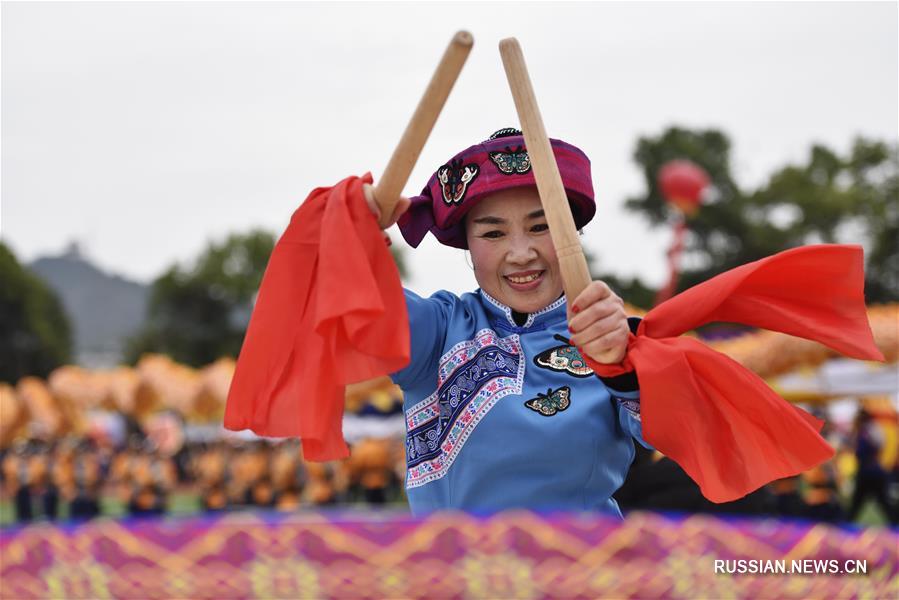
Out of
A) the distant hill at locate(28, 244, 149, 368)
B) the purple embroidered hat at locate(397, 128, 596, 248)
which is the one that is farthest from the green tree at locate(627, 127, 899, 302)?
the distant hill at locate(28, 244, 149, 368)

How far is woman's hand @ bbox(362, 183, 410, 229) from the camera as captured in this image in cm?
203

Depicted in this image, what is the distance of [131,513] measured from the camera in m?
15.8

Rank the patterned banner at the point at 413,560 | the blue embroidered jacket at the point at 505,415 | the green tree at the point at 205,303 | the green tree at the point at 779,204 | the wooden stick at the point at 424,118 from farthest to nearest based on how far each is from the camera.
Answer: the green tree at the point at 205,303, the green tree at the point at 779,204, the blue embroidered jacket at the point at 505,415, the wooden stick at the point at 424,118, the patterned banner at the point at 413,560

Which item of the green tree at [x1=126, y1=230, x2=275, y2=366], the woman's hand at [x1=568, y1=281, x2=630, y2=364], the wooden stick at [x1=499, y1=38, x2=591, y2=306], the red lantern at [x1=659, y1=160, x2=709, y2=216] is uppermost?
the green tree at [x1=126, y1=230, x2=275, y2=366]

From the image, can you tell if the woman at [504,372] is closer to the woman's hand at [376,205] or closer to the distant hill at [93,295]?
the woman's hand at [376,205]

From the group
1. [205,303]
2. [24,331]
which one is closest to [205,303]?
[205,303]

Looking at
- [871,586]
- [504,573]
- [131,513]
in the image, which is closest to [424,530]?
[504,573]

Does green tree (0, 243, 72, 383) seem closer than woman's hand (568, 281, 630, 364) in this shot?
No

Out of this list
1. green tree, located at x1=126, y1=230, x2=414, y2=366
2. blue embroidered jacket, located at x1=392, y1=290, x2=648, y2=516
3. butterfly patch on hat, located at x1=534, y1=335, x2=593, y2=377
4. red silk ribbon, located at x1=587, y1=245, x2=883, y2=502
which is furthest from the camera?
green tree, located at x1=126, y1=230, x2=414, y2=366

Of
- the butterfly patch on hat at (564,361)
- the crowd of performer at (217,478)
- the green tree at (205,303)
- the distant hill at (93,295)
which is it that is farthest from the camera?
the distant hill at (93,295)

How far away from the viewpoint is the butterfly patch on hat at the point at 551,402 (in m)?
2.21

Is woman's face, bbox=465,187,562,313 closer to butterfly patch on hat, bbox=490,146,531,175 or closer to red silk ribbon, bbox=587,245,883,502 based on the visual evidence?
butterfly patch on hat, bbox=490,146,531,175

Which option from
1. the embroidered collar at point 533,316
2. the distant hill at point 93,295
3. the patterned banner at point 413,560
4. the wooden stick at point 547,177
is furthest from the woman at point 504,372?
the distant hill at point 93,295

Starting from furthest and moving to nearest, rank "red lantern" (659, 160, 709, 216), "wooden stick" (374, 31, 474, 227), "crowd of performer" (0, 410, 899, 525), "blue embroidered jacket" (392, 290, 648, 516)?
"crowd of performer" (0, 410, 899, 525)
"red lantern" (659, 160, 709, 216)
"blue embroidered jacket" (392, 290, 648, 516)
"wooden stick" (374, 31, 474, 227)
